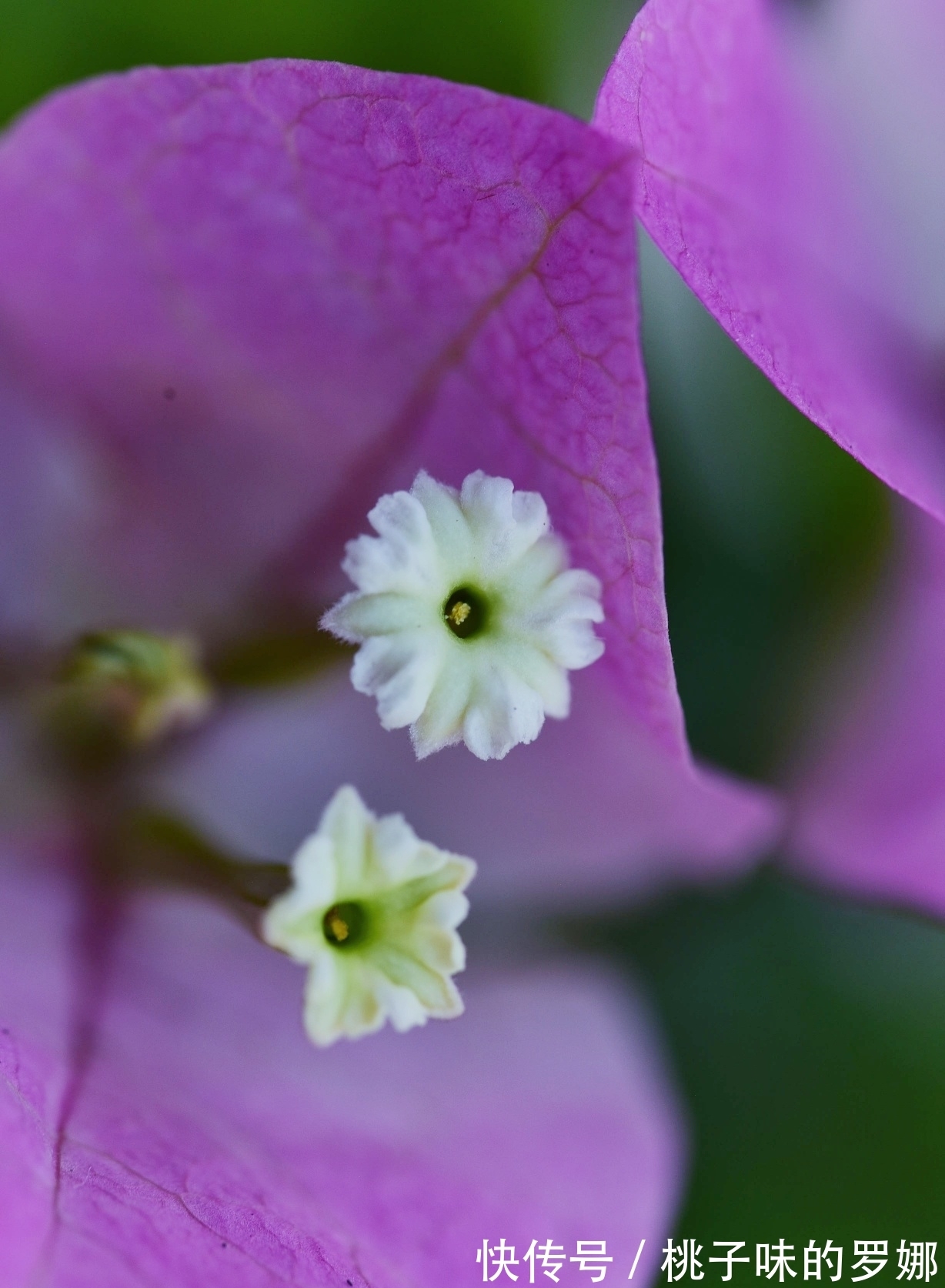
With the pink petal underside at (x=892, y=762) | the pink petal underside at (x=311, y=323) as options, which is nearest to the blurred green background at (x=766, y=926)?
the pink petal underside at (x=892, y=762)

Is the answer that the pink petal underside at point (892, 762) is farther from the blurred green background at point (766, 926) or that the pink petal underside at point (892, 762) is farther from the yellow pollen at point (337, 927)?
the yellow pollen at point (337, 927)

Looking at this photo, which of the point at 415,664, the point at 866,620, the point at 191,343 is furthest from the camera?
the point at 866,620

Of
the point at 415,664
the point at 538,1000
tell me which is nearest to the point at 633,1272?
the point at 538,1000

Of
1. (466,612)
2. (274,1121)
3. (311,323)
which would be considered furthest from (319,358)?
(274,1121)

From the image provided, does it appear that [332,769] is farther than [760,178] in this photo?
Yes

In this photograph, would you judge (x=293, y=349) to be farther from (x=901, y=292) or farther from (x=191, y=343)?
(x=901, y=292)

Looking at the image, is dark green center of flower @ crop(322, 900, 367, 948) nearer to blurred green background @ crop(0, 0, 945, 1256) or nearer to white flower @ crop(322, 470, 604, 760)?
white flower @ crop(322, 470, 604, 760)

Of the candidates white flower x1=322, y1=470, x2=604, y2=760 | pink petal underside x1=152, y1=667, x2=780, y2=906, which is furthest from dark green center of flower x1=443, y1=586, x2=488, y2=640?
pink petal underside x1=152, y1=667, x2=780, y2=906

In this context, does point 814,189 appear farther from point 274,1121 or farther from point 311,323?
point 274,1121
